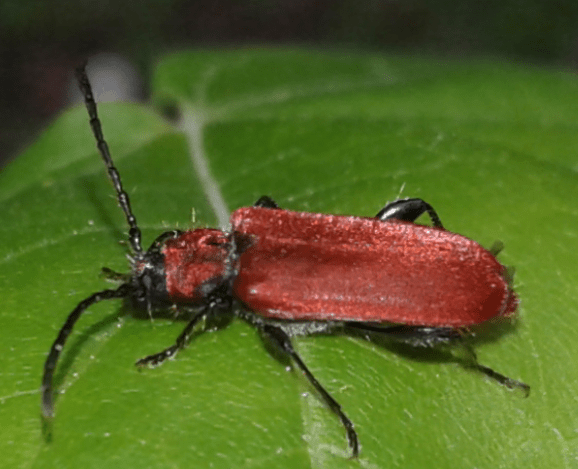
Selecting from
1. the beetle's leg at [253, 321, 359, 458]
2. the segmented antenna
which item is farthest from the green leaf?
the segmented antenna

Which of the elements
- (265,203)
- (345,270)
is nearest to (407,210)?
(345,270)

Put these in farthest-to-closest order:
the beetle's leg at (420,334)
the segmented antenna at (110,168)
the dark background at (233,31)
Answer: the dark background at (233,31)
the segmented antenna at (110,168)
the beetle's leg at (420,334)

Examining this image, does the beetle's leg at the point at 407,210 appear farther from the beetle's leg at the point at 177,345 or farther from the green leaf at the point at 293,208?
the beetle's leg at the point at 177,345

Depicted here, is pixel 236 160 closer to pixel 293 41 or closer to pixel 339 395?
pixel 339 395

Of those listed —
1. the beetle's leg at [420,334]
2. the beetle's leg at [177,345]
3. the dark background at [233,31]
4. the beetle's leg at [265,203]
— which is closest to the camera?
the beetle's leg at [177,345]

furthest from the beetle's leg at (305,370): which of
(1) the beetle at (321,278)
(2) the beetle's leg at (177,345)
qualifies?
(2) the beetle's leg at (177,345)

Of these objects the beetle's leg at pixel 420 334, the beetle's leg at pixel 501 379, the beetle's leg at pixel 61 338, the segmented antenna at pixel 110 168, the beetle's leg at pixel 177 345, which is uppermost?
the segmented antenna at pixel 110 168

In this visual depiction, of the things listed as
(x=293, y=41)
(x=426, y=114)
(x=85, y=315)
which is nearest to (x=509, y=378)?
(x=85, y=315)

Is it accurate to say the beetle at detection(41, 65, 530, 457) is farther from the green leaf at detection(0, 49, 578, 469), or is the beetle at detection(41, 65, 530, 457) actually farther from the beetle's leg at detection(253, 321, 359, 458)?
the green leaf at detection(0, 49, 578, 469)
